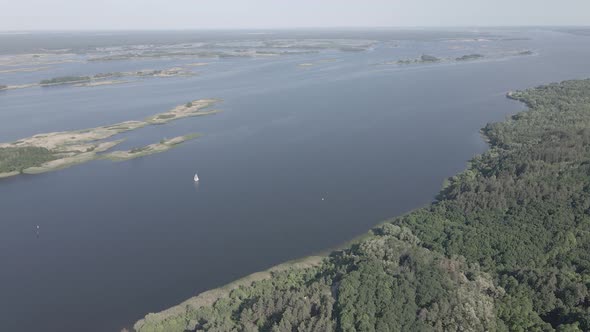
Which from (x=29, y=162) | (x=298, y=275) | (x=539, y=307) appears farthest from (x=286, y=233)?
(x=29, y=162)

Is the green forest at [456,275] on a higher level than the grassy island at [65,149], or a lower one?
lower

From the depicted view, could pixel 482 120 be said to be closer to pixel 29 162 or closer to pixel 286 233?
pixel 286 233

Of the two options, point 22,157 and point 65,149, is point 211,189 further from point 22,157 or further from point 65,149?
point 22,157

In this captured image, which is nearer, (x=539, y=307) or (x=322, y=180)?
(x=539, y=307)

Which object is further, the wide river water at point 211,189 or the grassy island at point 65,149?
the grassy island at point 65,149

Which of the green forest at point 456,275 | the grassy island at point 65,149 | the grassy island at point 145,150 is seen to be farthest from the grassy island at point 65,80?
the green forest at point 456,275

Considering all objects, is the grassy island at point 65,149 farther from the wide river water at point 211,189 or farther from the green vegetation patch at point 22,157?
the wide river water at point 211,189

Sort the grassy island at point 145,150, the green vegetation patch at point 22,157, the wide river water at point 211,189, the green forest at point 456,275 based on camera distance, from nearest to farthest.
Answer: the green forest at point 456,275, the wide river water at point 211,189, the green vegetation patch at point 22,157, the grassy island at point 145,150
